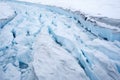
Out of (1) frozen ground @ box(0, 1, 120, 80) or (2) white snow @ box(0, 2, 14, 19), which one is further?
(2) white snow @ box(0, 2, 14, 19)

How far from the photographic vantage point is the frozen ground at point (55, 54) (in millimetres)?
2383

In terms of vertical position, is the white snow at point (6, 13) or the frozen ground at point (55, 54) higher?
the white snow at point (6, 13)

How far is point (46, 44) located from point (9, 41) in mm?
Result: 856

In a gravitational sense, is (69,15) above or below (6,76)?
above

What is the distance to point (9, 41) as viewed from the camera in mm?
3471

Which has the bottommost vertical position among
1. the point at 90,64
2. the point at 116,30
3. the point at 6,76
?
the point at 6,76

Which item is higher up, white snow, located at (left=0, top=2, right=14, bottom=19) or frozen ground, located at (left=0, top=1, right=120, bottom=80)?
white snow, located at (left=0, top=2, right=14, bottom=19)

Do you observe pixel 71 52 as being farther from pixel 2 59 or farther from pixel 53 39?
pixel 2 59

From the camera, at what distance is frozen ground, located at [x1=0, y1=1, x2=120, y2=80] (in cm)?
238

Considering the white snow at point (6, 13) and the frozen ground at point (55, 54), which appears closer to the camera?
the frozen ground at point (55, 54)

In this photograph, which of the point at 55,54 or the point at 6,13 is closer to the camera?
the point at 55,54

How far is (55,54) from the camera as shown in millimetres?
2920

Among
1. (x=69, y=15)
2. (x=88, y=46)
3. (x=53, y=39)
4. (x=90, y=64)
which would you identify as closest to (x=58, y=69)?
(x=90, y=64)

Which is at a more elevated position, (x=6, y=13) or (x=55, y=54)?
(x=6, y=13)
